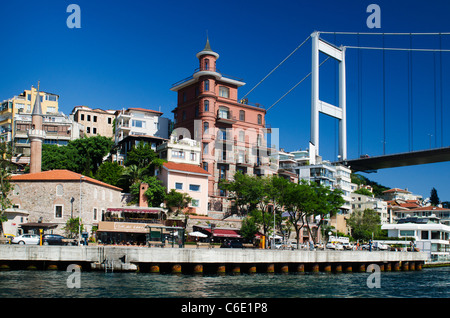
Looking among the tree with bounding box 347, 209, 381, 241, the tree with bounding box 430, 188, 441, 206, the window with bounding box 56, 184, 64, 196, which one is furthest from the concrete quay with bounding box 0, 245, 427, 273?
the tree with bounding box 430, 188, 441, 206

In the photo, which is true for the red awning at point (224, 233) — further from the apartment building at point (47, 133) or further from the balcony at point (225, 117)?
the apartment building at point (47, 133)

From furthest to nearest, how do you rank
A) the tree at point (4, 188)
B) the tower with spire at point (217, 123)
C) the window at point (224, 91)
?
the window at point (224, 91)
the tower with spire at point (217, 123)
the tree at point (4, 188)

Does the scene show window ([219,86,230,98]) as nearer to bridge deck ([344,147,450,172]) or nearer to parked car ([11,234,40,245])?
bridge deck ([344,147,450,172])

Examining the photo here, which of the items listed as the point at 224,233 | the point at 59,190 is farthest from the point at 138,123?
the point at 224,233

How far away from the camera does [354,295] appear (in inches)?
1166

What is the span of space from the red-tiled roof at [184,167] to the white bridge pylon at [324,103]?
96.0 ft

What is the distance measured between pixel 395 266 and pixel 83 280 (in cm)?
3478

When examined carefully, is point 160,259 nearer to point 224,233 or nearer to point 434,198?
point 224,233

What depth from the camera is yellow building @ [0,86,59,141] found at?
8838 cm

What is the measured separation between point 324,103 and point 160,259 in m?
66.4

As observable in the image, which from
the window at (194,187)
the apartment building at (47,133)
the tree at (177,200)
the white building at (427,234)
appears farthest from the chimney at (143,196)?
the white building at (427,234)

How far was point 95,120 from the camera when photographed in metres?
A: 91.8

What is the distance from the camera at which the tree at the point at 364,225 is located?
275 feet

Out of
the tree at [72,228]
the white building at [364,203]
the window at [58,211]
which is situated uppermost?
the white building at [364,203]
